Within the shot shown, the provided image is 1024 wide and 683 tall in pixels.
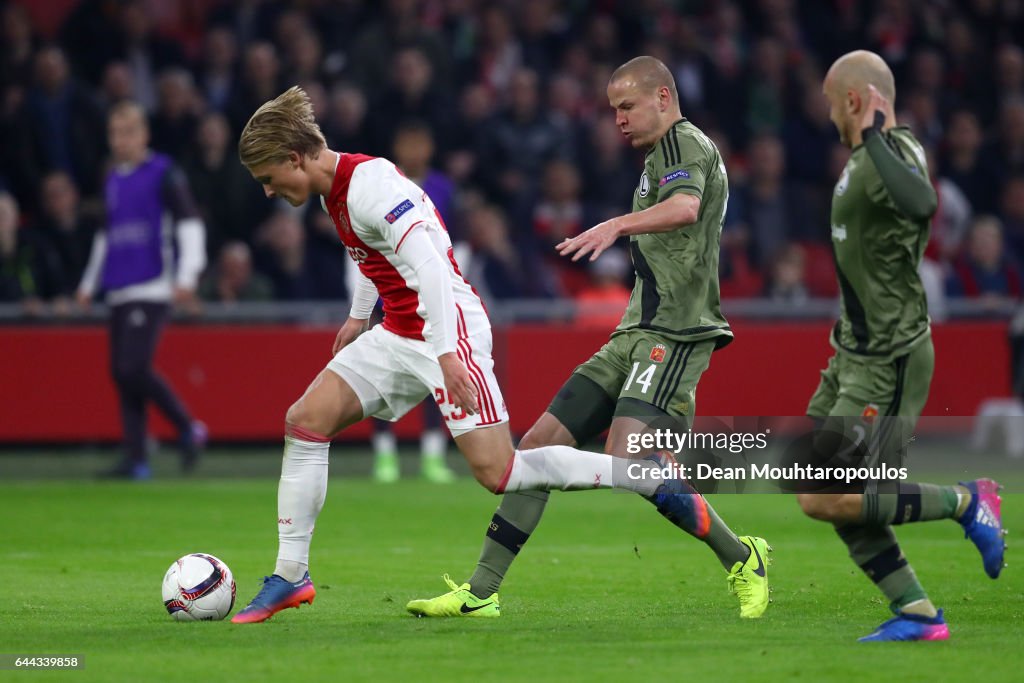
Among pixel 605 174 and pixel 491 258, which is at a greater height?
pixel 605 174

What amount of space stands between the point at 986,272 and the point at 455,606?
36.4 feet

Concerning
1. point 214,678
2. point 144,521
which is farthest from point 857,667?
point 144,521

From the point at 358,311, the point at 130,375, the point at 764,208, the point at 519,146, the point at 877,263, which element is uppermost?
the point at 877,263

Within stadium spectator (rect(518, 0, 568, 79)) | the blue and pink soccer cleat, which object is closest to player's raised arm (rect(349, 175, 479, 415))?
the blue and pink soccer cleat

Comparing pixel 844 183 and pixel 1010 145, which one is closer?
pixel 844 183

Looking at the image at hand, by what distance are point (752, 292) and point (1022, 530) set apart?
22.5 feet

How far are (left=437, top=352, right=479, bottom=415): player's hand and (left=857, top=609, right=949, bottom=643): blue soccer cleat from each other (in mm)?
1620

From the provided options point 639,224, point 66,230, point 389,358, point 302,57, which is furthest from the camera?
point 302,57

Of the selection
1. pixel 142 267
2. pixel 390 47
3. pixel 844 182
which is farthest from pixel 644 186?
pixel 390 47

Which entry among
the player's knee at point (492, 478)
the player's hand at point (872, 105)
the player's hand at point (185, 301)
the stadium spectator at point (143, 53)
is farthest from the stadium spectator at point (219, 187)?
the player's hand at point (872, 105)

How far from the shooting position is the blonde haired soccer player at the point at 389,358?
581 cm

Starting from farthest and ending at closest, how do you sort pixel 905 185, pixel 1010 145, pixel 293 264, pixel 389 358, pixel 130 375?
pixel 1010 145 < pixel 293 264 < pixel 130 375 < pixel 389 358 < pixel 905 185

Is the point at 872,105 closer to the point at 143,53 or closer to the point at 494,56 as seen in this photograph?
the point at 143,53

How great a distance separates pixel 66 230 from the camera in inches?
548
